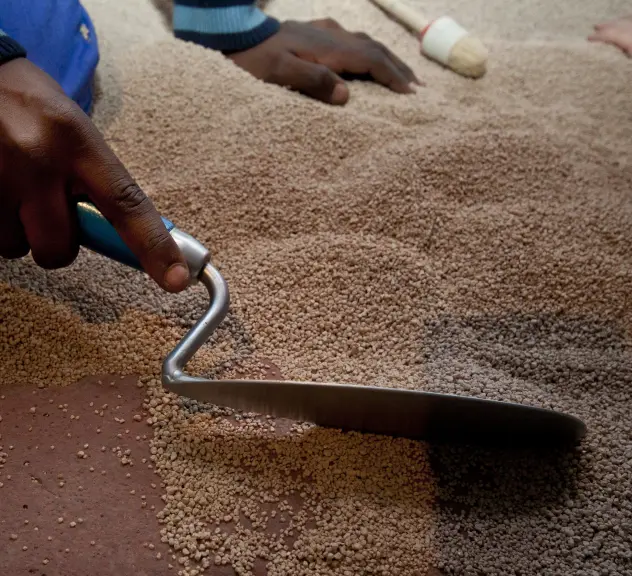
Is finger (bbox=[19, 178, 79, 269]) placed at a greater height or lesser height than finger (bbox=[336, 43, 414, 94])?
lesser

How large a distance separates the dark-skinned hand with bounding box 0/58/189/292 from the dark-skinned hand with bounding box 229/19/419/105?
0.66 meters

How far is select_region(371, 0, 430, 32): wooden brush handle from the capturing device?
1.64 m

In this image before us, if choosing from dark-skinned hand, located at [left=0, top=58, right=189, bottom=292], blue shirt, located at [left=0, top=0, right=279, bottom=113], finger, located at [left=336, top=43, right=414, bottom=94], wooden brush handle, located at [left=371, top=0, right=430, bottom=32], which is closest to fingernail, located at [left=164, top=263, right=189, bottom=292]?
dark-skinned hand, located at [left=0, top=58, right=189, bottom=292]

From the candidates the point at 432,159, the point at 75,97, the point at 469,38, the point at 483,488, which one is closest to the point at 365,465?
the point at 483,488

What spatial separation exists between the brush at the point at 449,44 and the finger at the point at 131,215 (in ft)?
3.24

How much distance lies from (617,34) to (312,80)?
0.86 m

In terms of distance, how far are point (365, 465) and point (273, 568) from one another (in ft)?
0.50

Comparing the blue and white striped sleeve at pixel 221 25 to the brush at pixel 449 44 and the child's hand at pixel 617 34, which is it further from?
the child's hand at pixel 617 34

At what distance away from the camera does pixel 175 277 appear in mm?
761

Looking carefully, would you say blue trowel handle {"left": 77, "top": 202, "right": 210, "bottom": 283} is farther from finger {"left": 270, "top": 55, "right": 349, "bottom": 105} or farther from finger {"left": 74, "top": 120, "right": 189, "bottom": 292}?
finger {"left": 270, "top": 55, "right": 349, "bottom": 105}

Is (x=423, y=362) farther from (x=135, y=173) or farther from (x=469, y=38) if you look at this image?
(x=469, y=38)

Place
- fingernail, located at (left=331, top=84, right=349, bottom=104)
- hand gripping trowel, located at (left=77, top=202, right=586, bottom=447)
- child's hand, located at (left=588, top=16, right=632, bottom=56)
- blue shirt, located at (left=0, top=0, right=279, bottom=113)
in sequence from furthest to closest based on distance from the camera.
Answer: child's hand, located at (left=588, top=16, right=632, bottom=56) → fingernail, located at (left=331, top=84, right=349, bottom=104) → blue shirt, located at (left=0, top=0, right=279, bottom=113) → hand gripping trowel, located at (left=77, top=202, right=586, bottom=447)

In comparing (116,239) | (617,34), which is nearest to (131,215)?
(116,239)

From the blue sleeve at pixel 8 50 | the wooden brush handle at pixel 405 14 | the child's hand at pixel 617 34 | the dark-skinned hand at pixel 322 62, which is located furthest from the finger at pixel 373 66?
the blue sleeve at pixel 8 50
